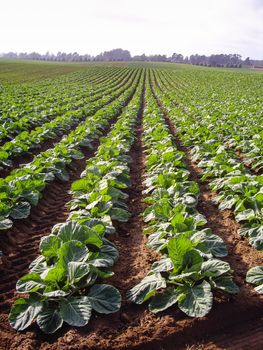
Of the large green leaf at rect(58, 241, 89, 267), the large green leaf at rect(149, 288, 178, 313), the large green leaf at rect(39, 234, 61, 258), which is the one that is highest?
the large green leaf at rect(58, 241, 89, 267)

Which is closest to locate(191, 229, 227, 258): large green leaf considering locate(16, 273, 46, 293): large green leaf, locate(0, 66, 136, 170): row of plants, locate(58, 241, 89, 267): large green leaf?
locate(58, 241, 89, 267): large green leaf

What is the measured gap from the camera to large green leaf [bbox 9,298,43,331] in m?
3.06

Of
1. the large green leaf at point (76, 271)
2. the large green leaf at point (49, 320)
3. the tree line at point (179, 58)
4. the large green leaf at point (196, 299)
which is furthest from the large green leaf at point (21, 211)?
the tree line at point (179, 58)

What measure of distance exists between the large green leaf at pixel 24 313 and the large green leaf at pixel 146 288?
86 centimetres

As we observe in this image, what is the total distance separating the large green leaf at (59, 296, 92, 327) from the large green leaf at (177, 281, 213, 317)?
0.83 metres

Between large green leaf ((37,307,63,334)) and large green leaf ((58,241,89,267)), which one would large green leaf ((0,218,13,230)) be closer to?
large green leaf ((58,241,89,267))

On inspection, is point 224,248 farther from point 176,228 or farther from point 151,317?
point 151,317

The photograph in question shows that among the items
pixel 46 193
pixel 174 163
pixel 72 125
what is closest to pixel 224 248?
pixel 174 163

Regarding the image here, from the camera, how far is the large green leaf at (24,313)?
3057 millimetres

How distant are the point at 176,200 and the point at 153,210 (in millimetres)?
358

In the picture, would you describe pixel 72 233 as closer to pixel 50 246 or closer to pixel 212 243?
pixel 50 246

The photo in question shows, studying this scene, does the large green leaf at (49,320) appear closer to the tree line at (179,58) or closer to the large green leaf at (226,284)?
the large green leaf at (226,284)

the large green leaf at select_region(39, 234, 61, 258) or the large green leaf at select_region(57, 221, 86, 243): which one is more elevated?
the large green leaf at select_region(57, 221, 86, 243)

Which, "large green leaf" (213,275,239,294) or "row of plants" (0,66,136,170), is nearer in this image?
"large green leaf" (213,275,239,294)
